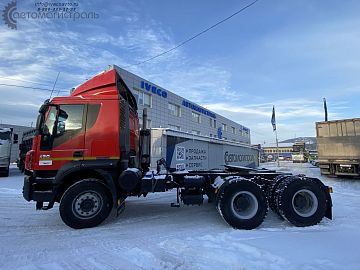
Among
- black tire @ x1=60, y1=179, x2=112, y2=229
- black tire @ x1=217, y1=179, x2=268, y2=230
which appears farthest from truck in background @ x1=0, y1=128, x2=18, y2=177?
black tire @ x1=217, y1=179, x2=268, y2=230

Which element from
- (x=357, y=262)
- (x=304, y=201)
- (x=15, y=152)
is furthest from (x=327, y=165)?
(x=15, y=152)

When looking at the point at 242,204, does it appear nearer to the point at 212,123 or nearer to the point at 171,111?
the point at 171,111

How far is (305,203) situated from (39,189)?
620 cm

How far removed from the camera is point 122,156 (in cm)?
692

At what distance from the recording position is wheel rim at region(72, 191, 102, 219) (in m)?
6.50

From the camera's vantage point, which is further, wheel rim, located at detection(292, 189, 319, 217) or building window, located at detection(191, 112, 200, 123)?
building window, located at detection(191, 112, 200, 123)

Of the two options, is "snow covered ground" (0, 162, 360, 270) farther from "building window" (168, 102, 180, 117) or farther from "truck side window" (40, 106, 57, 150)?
"building window" (168, 102, 180, 117)

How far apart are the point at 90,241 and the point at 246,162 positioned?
1076 inches

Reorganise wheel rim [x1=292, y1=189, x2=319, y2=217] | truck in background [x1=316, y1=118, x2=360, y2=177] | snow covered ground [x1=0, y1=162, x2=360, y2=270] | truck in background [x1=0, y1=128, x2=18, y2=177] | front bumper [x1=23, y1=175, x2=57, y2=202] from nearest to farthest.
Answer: snow covered ground [x1=0, y1=162, x2=360, y2=270], front bumper [x1=23, y1=175, x2=57, y2=202], wheel rim [x1=292, y1=189, x2=319, y2=217], truck in background [x1=316, y1=118, x2=360, y2=177], truck in background [x1=0, y1=128, x2=18, y2=177]

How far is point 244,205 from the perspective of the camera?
22.7 ft

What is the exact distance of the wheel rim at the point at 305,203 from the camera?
6.93 metres

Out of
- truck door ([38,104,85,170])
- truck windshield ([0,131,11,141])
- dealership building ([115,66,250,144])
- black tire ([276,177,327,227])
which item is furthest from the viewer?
dealership building ([115,66,250,144])

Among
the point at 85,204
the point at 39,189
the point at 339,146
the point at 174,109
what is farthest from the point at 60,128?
the point at 174,109

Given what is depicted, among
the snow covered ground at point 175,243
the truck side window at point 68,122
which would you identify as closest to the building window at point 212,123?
the snow covered ground at point 175,243
